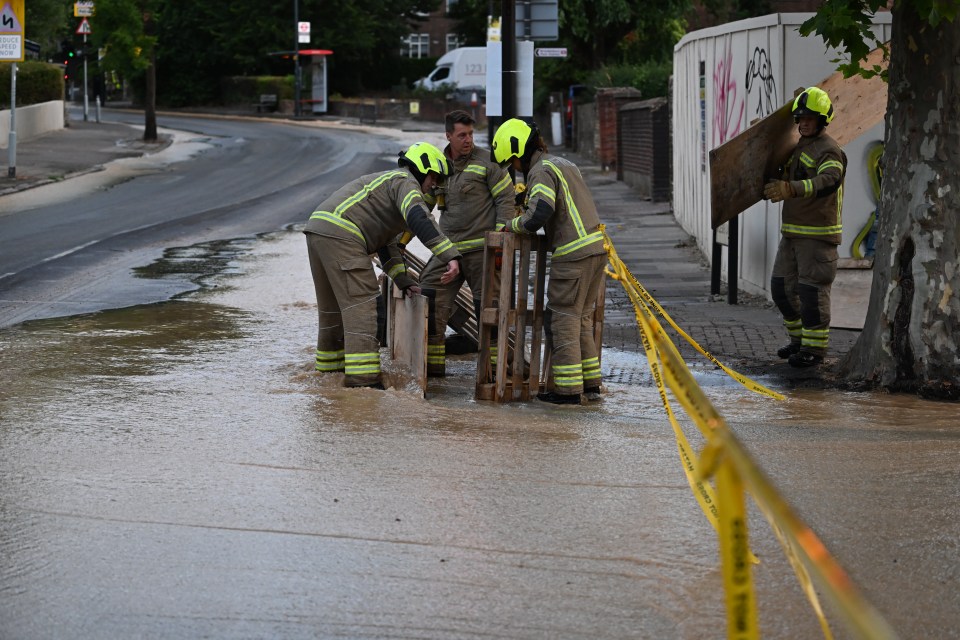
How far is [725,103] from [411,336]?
6294 mm

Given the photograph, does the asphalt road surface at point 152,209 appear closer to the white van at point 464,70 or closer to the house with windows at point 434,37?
the white van at point 464,70

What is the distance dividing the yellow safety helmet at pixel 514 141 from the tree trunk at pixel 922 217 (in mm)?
2303

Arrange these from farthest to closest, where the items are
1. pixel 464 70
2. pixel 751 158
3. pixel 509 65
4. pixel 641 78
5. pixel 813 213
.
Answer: pixel 464 70 < pixel 641 78 < pixel 509 65 < pixel 751 158 < pixel 813 213

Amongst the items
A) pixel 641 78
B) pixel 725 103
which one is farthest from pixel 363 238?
pixel 641 78

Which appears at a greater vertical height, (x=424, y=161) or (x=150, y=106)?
(x=150, y=106)

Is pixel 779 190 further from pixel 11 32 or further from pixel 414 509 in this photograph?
pixel 11 32

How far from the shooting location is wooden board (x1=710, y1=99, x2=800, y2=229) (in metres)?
9.80

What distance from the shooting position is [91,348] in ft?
30.6

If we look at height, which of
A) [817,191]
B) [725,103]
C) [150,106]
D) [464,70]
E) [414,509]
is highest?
[464,70]

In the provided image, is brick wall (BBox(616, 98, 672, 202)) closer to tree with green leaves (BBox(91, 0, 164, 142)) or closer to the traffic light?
tree with green leaves (BBox(91, 0, 164, 142))

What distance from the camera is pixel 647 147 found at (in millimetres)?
23859

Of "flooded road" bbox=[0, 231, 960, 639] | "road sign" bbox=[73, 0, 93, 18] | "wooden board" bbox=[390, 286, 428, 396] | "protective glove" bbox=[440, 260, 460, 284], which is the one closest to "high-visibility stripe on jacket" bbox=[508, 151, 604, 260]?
"protective glove" bbox=[440, 260, 460, 284]

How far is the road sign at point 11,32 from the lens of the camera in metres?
23.4

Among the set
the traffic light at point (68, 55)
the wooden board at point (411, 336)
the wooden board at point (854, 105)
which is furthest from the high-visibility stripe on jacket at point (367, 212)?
the traffic light at point (68, 55)
